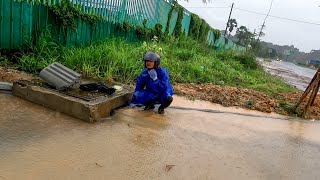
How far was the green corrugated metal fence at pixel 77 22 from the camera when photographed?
561cm

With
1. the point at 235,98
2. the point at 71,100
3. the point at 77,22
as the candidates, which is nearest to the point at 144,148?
the point at 71,100

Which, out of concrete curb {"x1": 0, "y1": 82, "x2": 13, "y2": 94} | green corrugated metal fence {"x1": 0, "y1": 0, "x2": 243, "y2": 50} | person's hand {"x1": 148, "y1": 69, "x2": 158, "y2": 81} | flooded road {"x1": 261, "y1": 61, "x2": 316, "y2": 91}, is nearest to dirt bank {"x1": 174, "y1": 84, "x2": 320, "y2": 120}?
person's hand {"x1": 148, "y1": 69, "x2": 158, "y2": 81}

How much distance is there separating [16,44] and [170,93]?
319 centimetres

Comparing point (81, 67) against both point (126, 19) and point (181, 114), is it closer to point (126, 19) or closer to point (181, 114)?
point (181, 114)

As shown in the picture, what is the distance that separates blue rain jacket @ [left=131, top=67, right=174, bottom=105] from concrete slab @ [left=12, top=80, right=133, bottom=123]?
331 mm

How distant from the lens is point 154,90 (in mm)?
4715

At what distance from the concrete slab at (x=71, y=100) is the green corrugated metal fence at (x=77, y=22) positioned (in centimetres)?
179

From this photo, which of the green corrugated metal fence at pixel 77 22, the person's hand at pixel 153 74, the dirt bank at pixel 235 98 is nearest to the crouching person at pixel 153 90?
the person's hand at pixel 153 74

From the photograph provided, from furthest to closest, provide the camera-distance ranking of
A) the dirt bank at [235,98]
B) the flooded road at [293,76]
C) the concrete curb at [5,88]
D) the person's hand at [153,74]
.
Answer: the flooded road at [293,76]
the dirt bank at [235,98]
the person's hand at [153,74]
the concrete curb at [5,88]

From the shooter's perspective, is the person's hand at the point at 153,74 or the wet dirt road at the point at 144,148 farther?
the person's hand at the point at 153,74

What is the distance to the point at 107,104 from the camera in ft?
13.4

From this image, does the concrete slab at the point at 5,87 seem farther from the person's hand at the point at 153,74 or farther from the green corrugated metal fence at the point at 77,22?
the person's hand at the point at 153,74

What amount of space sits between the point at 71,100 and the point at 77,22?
3697 mm

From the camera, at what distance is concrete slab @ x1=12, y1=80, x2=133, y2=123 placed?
12.3ft
